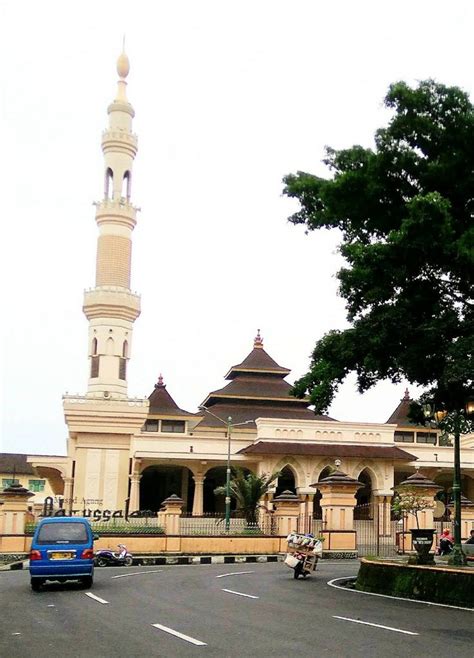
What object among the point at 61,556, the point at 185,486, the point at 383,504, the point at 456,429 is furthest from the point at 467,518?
the point at 185,486

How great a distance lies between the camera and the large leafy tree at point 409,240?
15719mm

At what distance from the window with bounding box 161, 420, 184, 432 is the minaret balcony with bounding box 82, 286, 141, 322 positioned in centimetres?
742

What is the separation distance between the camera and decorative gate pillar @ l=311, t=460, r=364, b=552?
27.9 m

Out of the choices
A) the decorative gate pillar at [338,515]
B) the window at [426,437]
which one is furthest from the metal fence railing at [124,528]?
the window at [426,437]

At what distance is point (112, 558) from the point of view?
23891 millimetres

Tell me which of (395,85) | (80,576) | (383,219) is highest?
(395,85)

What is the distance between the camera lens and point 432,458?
52156 mm

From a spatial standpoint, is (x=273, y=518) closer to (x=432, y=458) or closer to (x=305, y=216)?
(x=305, y=216)

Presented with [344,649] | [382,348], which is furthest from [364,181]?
[344,649]

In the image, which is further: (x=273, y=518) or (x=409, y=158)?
(x=273, y=518)

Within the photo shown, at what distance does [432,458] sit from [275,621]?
43.6 metres

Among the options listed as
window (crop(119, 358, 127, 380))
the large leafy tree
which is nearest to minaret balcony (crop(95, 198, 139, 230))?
window (crop(119, 358, 127, 380))

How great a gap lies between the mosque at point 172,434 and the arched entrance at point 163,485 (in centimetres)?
7

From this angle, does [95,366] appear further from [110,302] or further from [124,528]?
[124,528]
